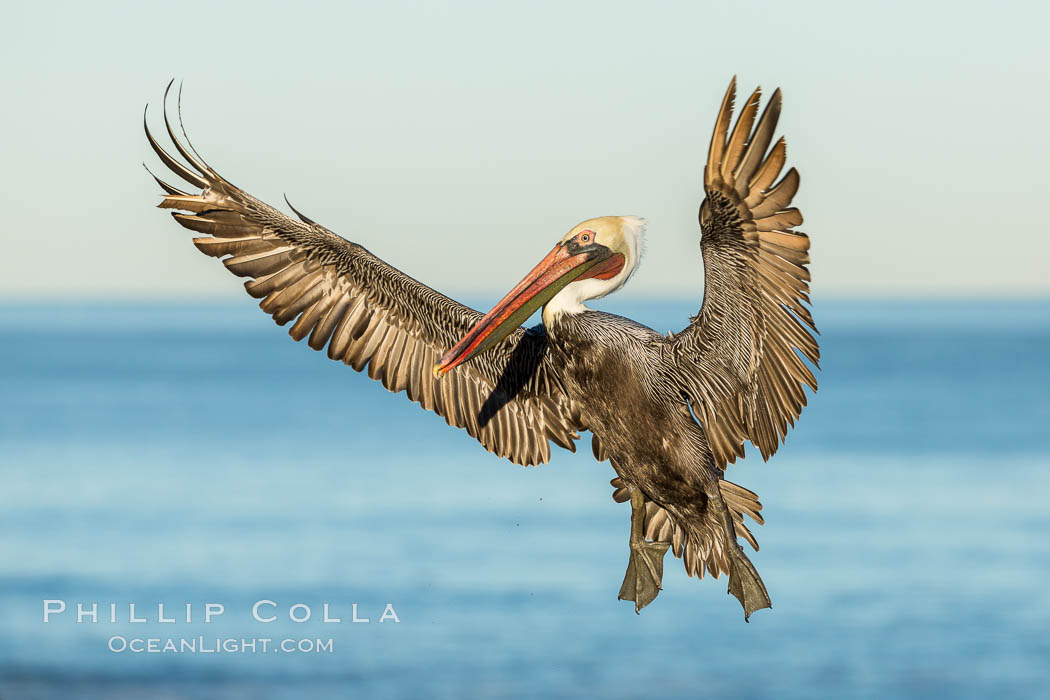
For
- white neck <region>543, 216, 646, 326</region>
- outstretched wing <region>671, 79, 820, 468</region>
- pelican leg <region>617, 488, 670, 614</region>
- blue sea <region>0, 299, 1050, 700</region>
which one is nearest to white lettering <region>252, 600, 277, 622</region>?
blue sea <region>0, 299, 1050, 700</region>

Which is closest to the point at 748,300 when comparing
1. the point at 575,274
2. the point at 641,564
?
the point at 575,274

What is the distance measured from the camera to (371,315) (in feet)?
30.4

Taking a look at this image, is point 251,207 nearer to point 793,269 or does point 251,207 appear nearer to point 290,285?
point 290,285

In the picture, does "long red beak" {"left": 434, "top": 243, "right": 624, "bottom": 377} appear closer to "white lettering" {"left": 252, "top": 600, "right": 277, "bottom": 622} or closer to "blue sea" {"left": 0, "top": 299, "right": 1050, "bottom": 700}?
"blue sea" {"left": 0, "top": 299, "right": 1050, "bottom": 700}

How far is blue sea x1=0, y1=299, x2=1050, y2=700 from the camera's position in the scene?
1086 inches

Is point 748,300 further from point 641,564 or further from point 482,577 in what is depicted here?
point 482,577

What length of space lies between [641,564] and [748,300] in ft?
5.36

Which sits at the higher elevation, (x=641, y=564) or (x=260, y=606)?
(x=641, y=564)

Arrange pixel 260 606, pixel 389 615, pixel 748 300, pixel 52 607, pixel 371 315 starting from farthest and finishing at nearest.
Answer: pixel 52 607, pixel 260 606, pixel 389 615, pixel 371 315, pixel 748 300

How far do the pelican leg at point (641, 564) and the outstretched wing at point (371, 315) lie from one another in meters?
0.88

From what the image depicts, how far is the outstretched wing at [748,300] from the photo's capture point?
23.2 feet

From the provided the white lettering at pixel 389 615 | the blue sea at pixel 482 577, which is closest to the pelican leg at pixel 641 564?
the blue sea at pixel 482 577

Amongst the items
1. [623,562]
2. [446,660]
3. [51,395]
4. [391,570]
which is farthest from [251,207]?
[51,395]

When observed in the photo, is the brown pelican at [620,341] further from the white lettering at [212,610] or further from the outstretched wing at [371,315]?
the white lettering at [212,610]
